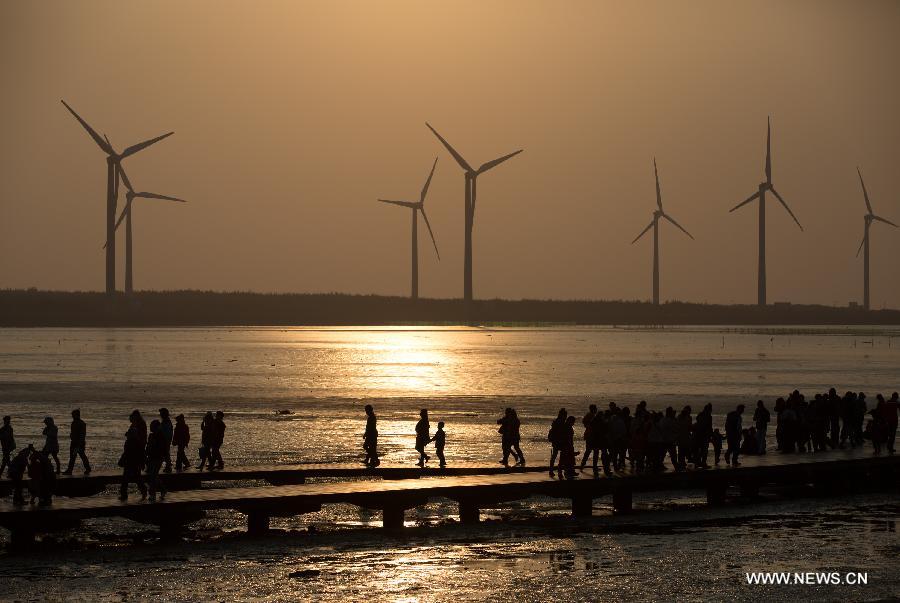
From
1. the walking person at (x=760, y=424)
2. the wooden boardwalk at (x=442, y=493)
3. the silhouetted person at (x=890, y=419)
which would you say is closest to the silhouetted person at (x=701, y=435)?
the wooden boardwalk at (x=442, y=493)

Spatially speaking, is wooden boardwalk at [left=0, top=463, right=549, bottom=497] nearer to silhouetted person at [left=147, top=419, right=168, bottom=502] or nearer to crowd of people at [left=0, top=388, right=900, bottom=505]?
crowd of people at [left=0, top=388, right=900, bottom=505]

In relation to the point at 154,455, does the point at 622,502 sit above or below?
below

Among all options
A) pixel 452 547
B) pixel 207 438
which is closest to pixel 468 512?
pixel 452 547

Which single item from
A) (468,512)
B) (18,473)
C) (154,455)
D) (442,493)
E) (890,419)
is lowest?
(468,512)

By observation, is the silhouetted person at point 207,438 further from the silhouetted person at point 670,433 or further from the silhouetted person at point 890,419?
the silhouetted person at point 890,419

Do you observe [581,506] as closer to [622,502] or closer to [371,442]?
[622,502]

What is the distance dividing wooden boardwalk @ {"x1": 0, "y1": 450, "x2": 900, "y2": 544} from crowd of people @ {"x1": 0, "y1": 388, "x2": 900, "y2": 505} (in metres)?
0.57

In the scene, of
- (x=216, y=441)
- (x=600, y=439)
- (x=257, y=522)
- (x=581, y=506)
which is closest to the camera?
(x=257, y=522)

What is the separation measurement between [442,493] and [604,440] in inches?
181

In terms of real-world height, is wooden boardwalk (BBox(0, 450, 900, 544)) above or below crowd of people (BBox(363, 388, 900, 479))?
below

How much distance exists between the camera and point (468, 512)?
34219 millimetres

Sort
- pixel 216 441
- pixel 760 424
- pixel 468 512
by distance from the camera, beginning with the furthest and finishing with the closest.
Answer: pixel 760 424 → pixel 216 441 → pixel 468 512

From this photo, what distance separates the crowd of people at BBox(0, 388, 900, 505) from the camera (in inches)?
1248

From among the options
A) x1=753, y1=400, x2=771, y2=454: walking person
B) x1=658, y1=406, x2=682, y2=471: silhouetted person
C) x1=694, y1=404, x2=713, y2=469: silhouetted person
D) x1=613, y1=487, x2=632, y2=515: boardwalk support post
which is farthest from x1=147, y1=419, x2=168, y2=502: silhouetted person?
x1=753, y1=400, x2=771, y2=454: walking person
